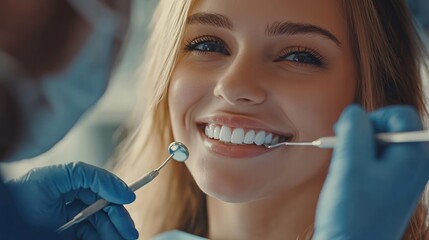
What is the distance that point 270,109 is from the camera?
104cm

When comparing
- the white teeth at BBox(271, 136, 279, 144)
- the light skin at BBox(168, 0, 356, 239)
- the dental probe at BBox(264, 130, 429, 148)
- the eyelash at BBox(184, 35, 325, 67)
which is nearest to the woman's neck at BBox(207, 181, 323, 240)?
the light skin at BBox(168, 0, 356, 239)

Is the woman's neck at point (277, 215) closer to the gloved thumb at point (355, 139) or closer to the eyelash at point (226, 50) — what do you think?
the eyelash at point (226, 50)

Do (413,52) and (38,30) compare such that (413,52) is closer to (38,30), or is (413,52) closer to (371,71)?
(371,71)

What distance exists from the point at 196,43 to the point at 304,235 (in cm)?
36

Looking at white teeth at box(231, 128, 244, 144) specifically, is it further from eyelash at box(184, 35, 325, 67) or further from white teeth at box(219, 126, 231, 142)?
eyelash at box(184, 35, 325, 67)

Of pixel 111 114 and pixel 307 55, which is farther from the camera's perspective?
pixel 111 114

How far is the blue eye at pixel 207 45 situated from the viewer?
1096 millimetres

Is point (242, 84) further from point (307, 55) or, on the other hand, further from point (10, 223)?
point (10, 223)

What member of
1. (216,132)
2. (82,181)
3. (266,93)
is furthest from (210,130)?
(82,181)

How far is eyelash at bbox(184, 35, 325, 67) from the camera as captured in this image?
1.06m

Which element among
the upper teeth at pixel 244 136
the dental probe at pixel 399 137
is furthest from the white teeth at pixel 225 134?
the dental probe at pixel 399 137

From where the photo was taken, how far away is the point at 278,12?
1023mm

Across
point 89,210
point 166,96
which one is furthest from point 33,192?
point 166,96

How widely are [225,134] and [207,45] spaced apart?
0.16 meters
